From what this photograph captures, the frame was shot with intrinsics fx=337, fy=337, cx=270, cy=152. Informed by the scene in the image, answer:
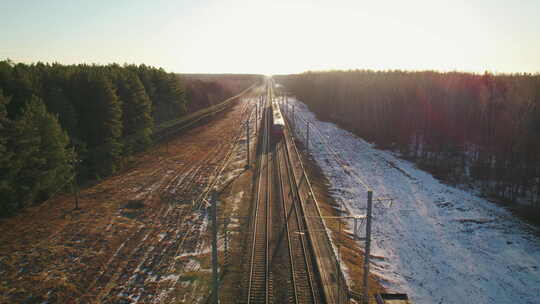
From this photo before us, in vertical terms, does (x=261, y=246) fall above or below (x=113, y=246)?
above

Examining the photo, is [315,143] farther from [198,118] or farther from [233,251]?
[233,251]

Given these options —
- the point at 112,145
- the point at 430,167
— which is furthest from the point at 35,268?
the point at 430,167

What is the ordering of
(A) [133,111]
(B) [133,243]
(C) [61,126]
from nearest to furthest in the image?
(B) [133,243], (C) [61,126], (A) [133,111]

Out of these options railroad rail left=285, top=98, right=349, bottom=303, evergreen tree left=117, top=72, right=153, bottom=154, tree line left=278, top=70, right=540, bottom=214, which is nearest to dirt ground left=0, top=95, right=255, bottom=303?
railroad rail left=285, top=98, right=349, bottom=303

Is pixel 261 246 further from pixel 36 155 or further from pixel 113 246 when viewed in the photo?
pixel 36 155

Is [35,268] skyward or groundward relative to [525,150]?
groundward

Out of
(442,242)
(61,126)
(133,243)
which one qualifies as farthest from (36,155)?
(442,242)

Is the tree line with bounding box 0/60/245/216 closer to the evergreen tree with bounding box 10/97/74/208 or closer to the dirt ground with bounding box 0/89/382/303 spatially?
the evergreen tree with bounding box 10/97/74/208
